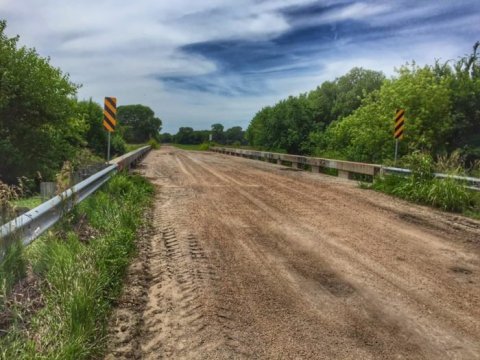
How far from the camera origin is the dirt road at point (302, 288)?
10.4 feet

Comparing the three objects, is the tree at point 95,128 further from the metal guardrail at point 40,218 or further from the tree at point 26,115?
the metal guardrail at point 40,218

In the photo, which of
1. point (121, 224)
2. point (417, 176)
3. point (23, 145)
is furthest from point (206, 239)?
point (23, 145)

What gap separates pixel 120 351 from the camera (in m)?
2.99

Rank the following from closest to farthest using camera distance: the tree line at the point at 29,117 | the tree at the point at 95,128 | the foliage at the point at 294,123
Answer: the tree line at the point at 29,117 < the tree at the point at 95,128 < the foliage at the point at 294,123

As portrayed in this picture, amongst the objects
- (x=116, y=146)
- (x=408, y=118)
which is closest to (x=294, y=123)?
(x=408, y=118)

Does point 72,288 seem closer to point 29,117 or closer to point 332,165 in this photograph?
point 29,117

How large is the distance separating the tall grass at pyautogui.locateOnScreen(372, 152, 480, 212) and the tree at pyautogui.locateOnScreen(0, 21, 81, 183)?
431 inches

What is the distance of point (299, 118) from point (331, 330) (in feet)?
112

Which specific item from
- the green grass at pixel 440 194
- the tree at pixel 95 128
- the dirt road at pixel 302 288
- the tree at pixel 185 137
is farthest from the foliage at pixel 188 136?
the dirt road at pixel 302 288

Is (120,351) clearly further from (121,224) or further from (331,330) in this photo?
(121,224)

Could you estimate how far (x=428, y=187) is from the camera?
34.2 feet

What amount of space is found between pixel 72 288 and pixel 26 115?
11949mm

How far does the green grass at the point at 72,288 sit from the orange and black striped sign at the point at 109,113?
25.3ft

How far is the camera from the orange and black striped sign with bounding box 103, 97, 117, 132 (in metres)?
13.5
